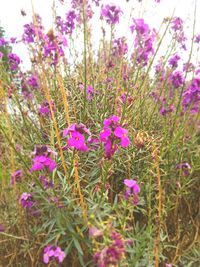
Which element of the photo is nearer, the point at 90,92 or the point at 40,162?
the point at 40,162

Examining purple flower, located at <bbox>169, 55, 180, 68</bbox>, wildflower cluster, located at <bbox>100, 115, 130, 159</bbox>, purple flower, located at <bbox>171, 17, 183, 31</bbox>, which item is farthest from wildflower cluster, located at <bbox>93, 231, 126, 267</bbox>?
purple flower, located at <bbox>171, 17, 183, 31</bbox>

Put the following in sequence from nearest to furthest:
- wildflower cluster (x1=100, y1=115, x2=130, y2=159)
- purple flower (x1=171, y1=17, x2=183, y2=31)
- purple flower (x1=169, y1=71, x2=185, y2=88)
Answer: wildflower cluster (x1=100, y1=115, x2=130, y2=159), purple flower (x1=169, y1=71, x2=185, y2=88), purple flower (x1=171, y1=17, x2=183, y2=31)

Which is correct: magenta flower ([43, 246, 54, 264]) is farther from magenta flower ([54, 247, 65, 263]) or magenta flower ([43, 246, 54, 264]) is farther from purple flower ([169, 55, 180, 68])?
purple flower ([169, 55, 180, 68])

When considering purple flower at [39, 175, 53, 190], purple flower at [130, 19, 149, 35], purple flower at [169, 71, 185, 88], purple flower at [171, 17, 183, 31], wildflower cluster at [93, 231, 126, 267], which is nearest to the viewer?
wildflower cluster at [93, 231, 126, 267]

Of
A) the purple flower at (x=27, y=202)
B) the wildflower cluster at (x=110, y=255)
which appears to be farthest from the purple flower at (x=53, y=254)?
the wildflower cluster at (x=110, y=255)

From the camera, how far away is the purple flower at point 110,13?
327cm

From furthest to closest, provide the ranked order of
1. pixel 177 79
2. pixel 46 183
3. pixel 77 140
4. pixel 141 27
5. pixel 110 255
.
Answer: pixel 177 79
pixel 141 27
pixel 46 183
pixel 77 140
pixel 110 255

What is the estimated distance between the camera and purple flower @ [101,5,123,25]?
3.27 metres

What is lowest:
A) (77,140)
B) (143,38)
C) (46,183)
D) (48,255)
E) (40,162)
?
(48,255)

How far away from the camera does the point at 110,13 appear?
332 cm

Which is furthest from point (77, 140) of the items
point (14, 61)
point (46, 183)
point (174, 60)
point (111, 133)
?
point (174, 60)

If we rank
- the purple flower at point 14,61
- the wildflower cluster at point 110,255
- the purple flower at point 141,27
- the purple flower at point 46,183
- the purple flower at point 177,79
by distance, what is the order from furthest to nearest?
the purple flower at point 14,61 → the purple flower at point 177,79 → the purple flower at point 141,27 → the purple flower at point 46,183 → the wildflower cluster at point 110,255

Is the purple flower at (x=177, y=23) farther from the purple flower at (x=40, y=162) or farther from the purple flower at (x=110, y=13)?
the purple flower at (x=40, y=162)

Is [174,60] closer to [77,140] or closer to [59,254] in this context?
[77,140]
